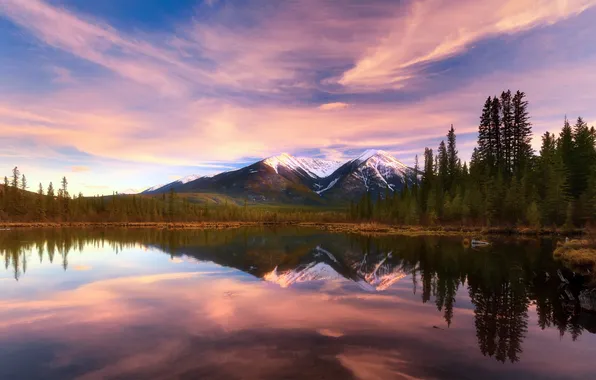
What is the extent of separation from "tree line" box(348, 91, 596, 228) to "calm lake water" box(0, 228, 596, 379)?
167 ft

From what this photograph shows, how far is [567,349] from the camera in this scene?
13.8 m

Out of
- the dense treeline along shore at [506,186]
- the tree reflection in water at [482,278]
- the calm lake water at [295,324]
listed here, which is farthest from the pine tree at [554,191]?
the calm lake water at [295,324]

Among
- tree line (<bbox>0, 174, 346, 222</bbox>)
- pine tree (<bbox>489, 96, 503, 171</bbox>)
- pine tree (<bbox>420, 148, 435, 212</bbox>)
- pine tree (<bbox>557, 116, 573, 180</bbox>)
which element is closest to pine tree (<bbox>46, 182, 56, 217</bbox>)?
tree line (<bbox>0, 174, 346, 222</bbox>)

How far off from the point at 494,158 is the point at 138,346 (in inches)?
4368

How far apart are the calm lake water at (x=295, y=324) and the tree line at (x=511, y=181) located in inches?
2000

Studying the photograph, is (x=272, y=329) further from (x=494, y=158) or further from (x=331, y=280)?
(x=494, y=158)

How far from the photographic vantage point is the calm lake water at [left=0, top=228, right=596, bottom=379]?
1213 cm

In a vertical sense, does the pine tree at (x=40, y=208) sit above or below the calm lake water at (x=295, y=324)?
above

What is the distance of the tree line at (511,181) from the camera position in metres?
73.7

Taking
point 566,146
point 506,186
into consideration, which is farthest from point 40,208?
point 566,146

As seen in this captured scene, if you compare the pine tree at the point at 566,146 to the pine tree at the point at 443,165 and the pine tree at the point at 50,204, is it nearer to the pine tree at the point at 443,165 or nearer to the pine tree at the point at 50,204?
the pine tree at the point at 443,165

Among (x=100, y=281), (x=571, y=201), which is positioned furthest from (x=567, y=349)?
(x=571, y=201)

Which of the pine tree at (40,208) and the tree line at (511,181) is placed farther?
the pine tree at (40,208)

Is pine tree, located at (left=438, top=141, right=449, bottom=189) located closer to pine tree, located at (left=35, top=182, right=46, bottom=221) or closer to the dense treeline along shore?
the dense treeline along shore
